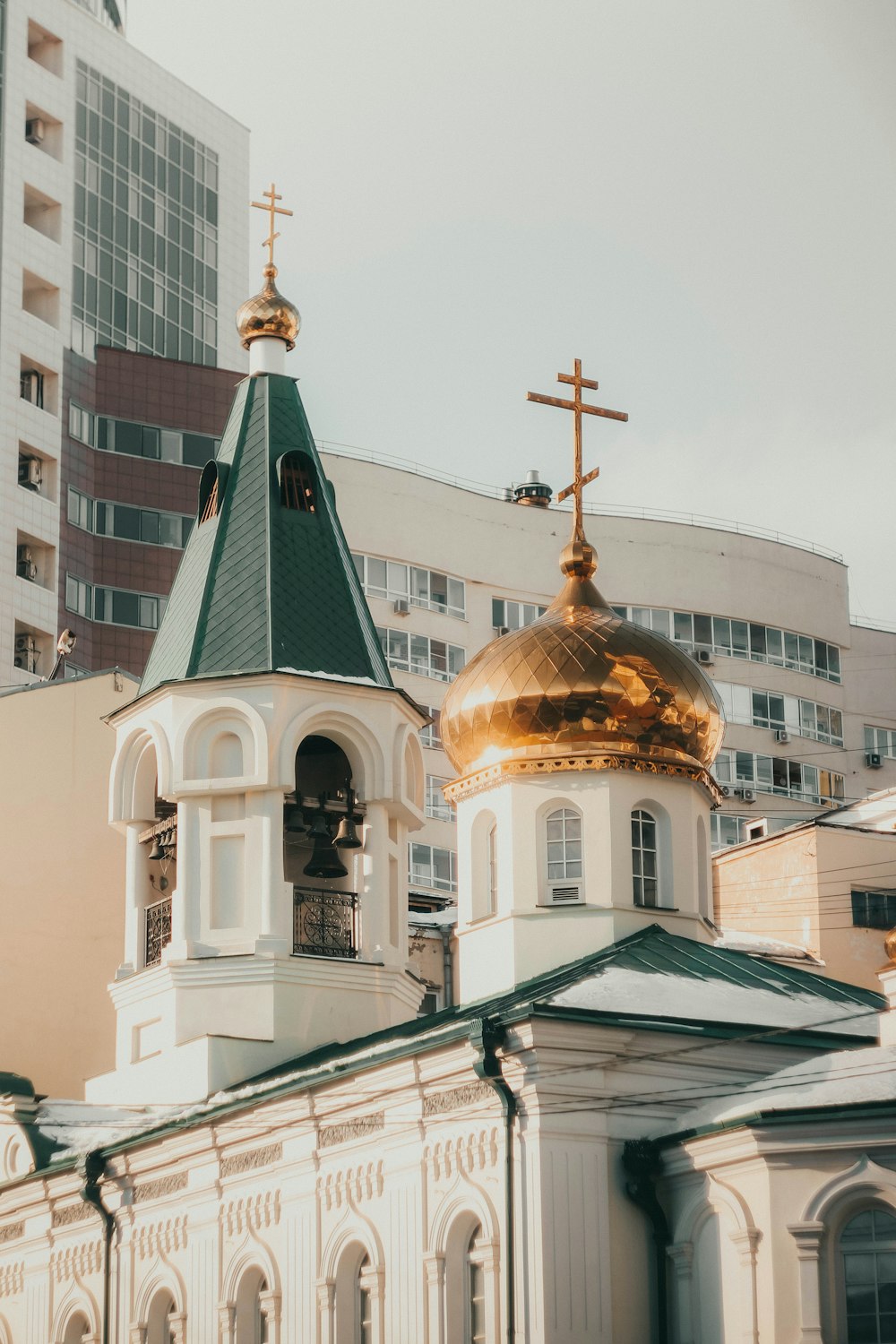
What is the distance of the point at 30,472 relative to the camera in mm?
49844

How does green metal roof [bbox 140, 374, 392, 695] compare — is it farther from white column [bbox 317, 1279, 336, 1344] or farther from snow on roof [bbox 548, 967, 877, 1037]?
white column [bbox 317, 1279, 336, 1344]

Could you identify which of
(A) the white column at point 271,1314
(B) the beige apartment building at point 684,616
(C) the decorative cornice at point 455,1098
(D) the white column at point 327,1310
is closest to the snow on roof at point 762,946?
(B) the beige apartment building at point 684,616

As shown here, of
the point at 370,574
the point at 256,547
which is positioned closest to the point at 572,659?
the point at 256,547

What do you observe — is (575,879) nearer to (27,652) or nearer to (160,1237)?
(160,1237)

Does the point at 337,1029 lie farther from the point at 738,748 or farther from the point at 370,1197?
the point at 738,748

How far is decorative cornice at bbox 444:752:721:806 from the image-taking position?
22.1 meters

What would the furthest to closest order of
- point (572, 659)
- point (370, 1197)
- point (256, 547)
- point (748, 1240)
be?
point (256, 547), point (572, 659), point (370, 1197), point (748, 1240)

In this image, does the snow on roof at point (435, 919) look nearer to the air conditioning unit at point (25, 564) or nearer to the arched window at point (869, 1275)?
the air conditioning unit at point (25, 564)

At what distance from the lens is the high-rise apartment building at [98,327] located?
49.4m

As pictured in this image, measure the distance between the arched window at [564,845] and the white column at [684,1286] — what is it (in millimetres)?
5340

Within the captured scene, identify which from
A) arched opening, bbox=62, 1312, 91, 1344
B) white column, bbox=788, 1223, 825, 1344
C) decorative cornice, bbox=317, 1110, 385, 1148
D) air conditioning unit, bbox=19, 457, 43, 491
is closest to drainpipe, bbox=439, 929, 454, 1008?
arched opening, bbox=62, 1312, 91, 1344

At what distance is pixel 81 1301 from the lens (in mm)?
23094

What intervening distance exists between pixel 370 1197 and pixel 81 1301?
5.27 m

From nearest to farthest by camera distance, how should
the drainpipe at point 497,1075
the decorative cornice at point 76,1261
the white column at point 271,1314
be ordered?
the drainpipe at point 497,1075, the white column at point 271,1314, the decorative cornice at point 76,1261
